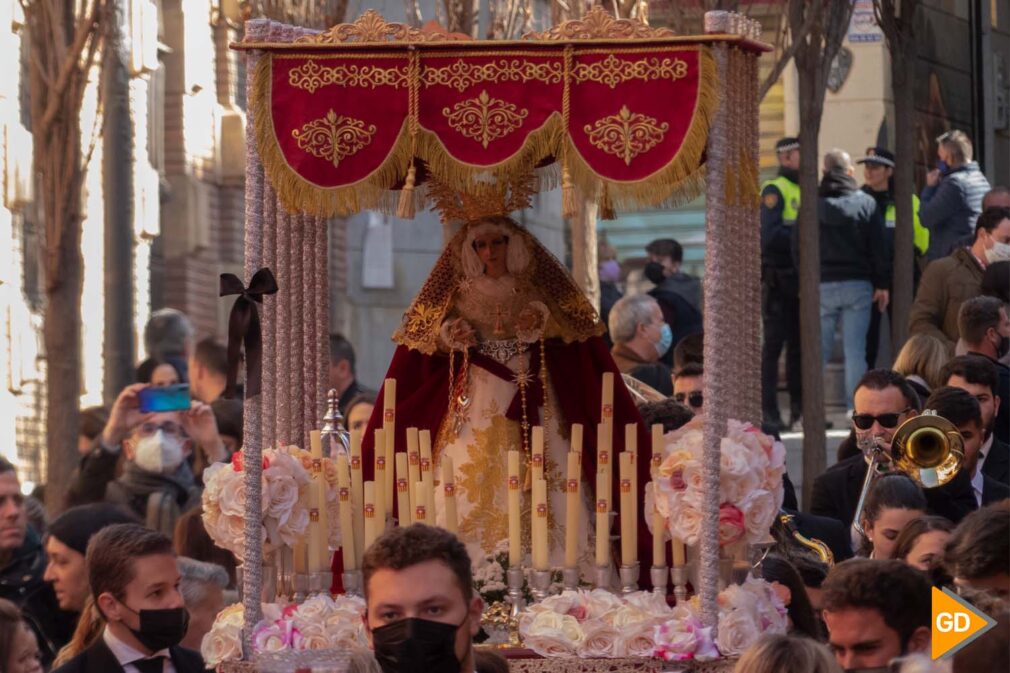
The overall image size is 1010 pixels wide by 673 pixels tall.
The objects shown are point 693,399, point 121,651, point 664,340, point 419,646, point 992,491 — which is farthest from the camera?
point 664,340

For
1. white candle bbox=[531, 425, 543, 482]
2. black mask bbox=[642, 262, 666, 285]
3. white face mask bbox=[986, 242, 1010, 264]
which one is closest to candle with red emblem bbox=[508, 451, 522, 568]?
white candle bbox=[531, 425, 543, 482]

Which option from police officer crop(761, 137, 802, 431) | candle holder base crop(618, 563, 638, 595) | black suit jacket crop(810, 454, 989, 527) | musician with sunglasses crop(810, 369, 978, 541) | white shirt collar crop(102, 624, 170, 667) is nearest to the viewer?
white shirt collar crop(102, 624, 170, 667)

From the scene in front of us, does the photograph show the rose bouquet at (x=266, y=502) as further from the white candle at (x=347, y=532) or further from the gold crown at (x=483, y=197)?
the gold crown at (x=483, y=197)

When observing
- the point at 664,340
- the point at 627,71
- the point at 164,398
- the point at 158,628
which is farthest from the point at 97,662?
the point at 664,340

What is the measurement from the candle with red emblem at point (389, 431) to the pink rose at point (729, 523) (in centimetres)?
126

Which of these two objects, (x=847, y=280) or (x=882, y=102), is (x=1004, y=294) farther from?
(x=882, y=102)

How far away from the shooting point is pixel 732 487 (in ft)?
27.8

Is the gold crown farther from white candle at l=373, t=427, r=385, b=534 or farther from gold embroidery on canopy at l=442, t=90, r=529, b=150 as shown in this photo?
white candle at l=373, t=427, r=385, b=534

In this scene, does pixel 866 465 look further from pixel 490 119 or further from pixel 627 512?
pixel 490 119

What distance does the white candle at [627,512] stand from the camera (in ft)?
28.9

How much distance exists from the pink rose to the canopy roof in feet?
3.36

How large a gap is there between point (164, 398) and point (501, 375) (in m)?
2.22

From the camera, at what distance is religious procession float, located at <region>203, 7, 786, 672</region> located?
27.8ft

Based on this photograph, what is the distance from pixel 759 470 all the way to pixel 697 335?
10.5ft
